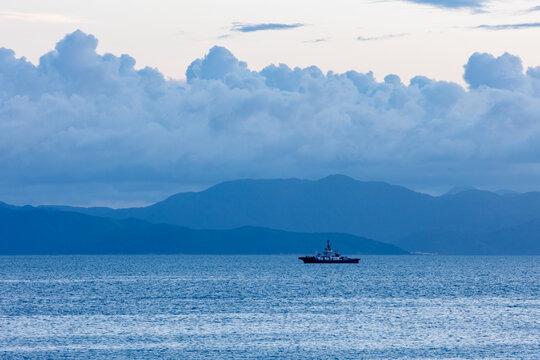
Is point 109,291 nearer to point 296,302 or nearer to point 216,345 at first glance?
point 296,302

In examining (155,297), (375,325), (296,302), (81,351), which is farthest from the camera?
(155,297)

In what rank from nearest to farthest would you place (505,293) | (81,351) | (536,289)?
(81,351)
(505,293)
(536,289)

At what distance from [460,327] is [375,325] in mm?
10669

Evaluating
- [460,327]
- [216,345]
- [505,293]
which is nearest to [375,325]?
[460,327]

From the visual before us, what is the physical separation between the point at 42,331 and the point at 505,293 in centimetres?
10156

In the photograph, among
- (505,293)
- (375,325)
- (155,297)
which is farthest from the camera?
(505,293)

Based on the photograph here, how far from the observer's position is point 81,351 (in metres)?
86.4

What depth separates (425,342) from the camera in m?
94.0

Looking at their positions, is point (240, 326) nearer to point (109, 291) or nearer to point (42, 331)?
point (42, 331)

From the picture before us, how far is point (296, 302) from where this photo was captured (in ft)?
476

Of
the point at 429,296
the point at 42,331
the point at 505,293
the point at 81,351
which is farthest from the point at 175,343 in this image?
the point at 505,293

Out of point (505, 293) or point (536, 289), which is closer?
point (505, 293)

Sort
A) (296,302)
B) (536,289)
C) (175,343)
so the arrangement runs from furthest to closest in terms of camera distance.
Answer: (536,289)
(296,302)
(175,343)

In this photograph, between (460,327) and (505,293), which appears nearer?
(460,327)
